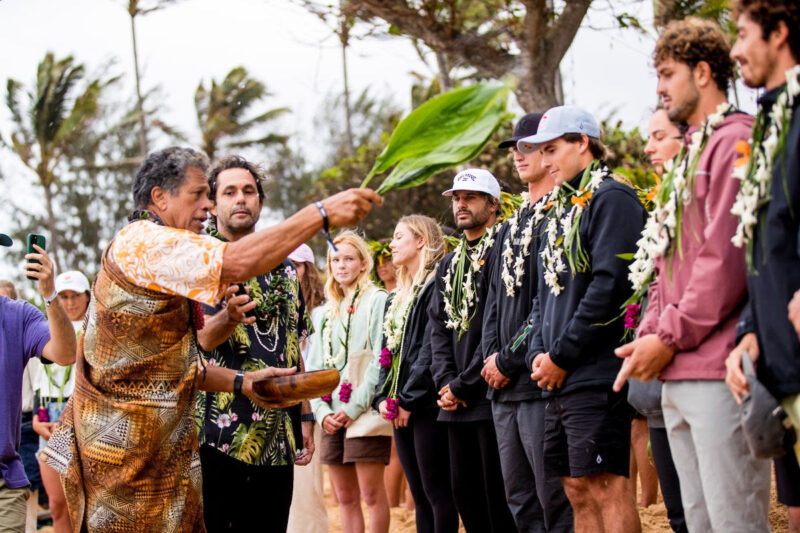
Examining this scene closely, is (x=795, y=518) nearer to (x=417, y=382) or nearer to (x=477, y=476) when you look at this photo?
(x=477, y=476)

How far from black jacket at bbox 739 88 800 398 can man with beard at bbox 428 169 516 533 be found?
9.53 ft

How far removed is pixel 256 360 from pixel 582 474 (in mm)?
1749

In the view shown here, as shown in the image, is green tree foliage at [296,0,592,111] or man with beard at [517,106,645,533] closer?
man with beard at [517,106,645,533]

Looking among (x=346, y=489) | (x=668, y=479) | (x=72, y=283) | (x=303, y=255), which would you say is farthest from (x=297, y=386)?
(x=72, y=283)

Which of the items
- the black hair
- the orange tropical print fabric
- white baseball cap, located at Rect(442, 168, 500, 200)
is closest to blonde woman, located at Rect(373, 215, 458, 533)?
white baseball cap, located at Rect(442, 168, 500, 200)

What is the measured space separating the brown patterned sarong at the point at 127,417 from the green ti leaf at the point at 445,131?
1.30 metres

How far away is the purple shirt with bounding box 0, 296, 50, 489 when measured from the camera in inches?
188

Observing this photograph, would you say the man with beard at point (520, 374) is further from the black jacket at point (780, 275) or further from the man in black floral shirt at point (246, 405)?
the black jacket at point (780, 275)

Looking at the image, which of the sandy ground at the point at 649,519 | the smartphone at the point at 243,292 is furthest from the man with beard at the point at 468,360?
the smartphone at the point at 243,292

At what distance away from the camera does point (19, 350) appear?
5031mm

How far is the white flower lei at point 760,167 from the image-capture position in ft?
9.21

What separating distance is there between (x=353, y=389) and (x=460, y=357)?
4.60 feet

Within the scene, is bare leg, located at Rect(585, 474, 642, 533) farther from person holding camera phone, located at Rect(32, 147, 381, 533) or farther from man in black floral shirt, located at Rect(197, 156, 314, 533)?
person holding camera phone, located at Rect(32, 147, 381, 533)

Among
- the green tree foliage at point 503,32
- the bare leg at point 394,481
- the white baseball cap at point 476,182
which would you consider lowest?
the bare leg at point 394,481
